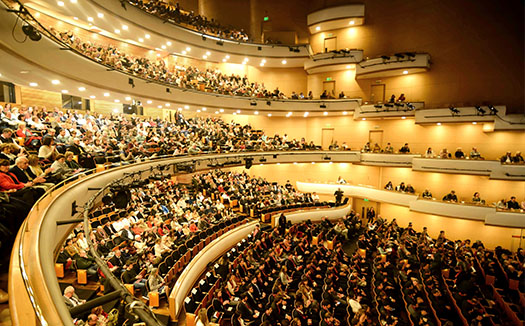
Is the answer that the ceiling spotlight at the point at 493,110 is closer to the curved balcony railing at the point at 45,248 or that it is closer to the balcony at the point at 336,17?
the balcony at the point at 336,17

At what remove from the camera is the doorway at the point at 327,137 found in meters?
17.5

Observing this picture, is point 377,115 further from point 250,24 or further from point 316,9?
point 250,24

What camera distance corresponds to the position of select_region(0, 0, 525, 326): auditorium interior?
4.42 metres

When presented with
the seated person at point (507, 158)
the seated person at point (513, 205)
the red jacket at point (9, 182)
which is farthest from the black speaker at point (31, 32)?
the seated person at point (507, 158)

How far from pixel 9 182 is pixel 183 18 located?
12.5 m

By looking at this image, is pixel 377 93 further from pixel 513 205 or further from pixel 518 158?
pixel 513 205

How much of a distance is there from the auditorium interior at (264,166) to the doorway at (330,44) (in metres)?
0.12

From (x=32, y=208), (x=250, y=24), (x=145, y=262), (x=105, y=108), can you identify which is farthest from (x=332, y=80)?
(x=32, y=208)

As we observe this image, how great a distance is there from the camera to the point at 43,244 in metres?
2.22

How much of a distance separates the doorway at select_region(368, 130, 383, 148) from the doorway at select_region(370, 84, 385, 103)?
5.59 ft

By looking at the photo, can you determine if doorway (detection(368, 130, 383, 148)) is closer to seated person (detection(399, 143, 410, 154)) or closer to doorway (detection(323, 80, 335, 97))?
seated person (detection(399, 143, 410, 154))

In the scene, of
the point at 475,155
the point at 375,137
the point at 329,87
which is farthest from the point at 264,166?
the point at 475,155

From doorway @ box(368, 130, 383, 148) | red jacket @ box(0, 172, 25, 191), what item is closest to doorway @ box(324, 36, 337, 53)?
doorway @ box(368, 130, 383, 148)

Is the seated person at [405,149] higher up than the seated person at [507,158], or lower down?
higher up
